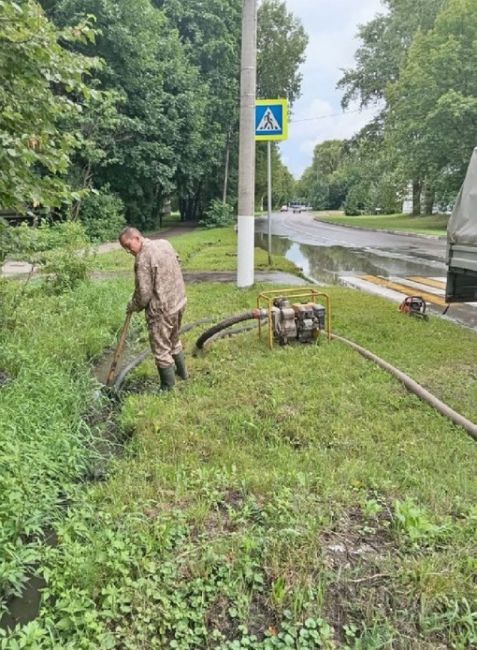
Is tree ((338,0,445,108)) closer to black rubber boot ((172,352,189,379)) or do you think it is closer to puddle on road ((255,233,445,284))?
puddle on road ((255,233,445,284))

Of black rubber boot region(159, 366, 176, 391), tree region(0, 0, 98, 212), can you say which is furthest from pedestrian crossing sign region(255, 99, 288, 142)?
black rubber boot region(159, 366, 176, 391)

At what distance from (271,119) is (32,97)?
6.25m

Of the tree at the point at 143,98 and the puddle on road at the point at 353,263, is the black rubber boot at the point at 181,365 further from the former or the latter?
the tree at the point at 143,98

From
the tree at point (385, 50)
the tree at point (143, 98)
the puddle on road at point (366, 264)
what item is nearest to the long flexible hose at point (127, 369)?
the puddle on road at point (366, 264)

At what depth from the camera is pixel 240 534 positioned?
2631mm

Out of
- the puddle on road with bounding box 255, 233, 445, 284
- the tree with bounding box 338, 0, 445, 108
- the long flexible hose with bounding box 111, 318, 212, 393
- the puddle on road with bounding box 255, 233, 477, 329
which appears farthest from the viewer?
the tree with bounding box 338, 0, 445, 108

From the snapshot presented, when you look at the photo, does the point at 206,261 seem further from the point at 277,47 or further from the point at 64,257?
the point at 277,47

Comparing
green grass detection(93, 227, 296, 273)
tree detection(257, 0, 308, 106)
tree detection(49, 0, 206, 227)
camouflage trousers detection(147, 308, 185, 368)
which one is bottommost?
green grass detection(93, 227, 296, 273)

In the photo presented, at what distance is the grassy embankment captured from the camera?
2168 mm

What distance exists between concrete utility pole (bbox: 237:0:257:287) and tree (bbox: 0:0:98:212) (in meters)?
5.02

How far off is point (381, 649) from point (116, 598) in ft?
3.60

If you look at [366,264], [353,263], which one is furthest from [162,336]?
[353,263]

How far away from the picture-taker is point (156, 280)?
480cm

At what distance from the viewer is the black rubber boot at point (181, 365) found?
5145mm
